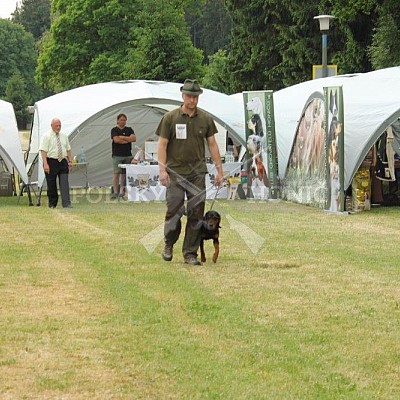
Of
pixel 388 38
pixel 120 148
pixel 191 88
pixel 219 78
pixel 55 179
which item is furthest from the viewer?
pixel 219 78

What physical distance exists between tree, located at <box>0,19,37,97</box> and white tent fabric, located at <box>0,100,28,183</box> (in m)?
90.9

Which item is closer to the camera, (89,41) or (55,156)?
(55,156)

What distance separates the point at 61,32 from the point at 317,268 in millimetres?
49341

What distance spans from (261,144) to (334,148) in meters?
3.21

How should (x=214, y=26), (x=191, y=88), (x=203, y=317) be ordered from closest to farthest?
(x=203, y=317), (x=191, y=88), (x=214, y=26)

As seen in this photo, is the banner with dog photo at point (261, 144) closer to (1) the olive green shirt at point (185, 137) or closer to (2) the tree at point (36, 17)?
(1) the olive green shirt at point (185, 137)

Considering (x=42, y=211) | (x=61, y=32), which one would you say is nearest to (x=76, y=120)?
(x=42, y=211)

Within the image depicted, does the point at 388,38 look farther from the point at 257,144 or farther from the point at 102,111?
the point at 102,111

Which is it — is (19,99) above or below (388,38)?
above

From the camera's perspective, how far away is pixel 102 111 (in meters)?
22.7

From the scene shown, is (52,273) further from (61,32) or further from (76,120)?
(61,32)

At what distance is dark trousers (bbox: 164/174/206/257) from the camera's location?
38.8 feet

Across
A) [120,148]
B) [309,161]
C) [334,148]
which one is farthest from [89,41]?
[334,148]

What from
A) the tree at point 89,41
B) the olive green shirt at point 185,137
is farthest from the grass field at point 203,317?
the tree at point 89,41
